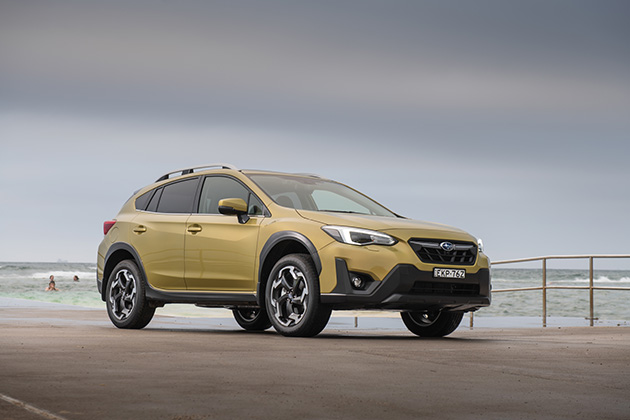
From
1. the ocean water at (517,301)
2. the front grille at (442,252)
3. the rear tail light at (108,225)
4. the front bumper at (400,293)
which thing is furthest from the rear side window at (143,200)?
the ocean water at (517,301)

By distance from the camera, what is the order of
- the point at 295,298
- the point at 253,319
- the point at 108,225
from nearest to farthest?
1. the point at 295,298
2. the point at 253,319
3. the point at 108,225

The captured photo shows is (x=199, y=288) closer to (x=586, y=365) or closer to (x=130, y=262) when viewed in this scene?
(x=130, y=262)

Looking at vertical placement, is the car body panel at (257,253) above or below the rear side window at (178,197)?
below

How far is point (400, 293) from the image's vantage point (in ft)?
30.2

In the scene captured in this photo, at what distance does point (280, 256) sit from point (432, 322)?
201cm

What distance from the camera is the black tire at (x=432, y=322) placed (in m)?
10.7

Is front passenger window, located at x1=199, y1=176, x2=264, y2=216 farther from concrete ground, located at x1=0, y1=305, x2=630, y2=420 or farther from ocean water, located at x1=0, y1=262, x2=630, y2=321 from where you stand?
ocean water, located at x1=0, y1=262, x2=630, y2=321

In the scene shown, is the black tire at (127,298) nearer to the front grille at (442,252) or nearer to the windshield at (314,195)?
the windshield at (314,195)

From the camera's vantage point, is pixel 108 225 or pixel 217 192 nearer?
pixel 217 192

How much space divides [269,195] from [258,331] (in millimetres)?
2113

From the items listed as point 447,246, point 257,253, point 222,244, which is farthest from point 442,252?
point 222,244

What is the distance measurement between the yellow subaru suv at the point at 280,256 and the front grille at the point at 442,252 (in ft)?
0.03

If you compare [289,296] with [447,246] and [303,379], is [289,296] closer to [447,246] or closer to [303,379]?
[447,246]

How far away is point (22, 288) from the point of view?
52656mm
